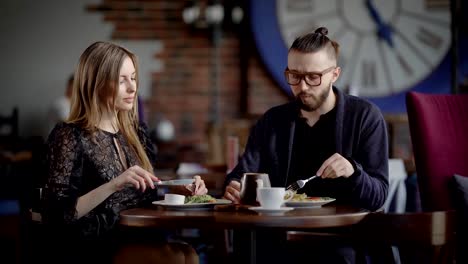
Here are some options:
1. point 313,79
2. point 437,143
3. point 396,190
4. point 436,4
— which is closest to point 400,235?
point 313,79

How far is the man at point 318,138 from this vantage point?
2354 mm

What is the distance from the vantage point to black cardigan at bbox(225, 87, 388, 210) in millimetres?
2324

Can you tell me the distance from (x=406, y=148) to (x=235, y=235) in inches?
168

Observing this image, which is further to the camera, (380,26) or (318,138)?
(380,26)

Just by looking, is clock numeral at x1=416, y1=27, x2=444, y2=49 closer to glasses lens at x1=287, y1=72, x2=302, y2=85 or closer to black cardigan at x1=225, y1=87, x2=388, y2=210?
black cardigan at x1=225, y1=87, x2=388, y2=210

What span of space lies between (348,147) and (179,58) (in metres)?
4.25

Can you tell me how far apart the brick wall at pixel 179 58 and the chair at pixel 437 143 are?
3.84 m

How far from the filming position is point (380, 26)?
638 centimetres

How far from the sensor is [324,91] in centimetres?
248

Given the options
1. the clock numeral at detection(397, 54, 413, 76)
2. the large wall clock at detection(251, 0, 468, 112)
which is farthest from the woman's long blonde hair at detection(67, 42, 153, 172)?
the clock numeral at detection(397, 54, 413, 76)

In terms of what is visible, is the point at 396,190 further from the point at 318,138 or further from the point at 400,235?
the point at 400,235

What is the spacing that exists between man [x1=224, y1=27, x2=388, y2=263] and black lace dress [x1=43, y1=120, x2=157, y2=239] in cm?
33

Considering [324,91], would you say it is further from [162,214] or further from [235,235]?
[162,214]

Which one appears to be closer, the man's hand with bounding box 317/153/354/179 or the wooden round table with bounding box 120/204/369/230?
the wooden round table with bounding box 120/204/369/230
